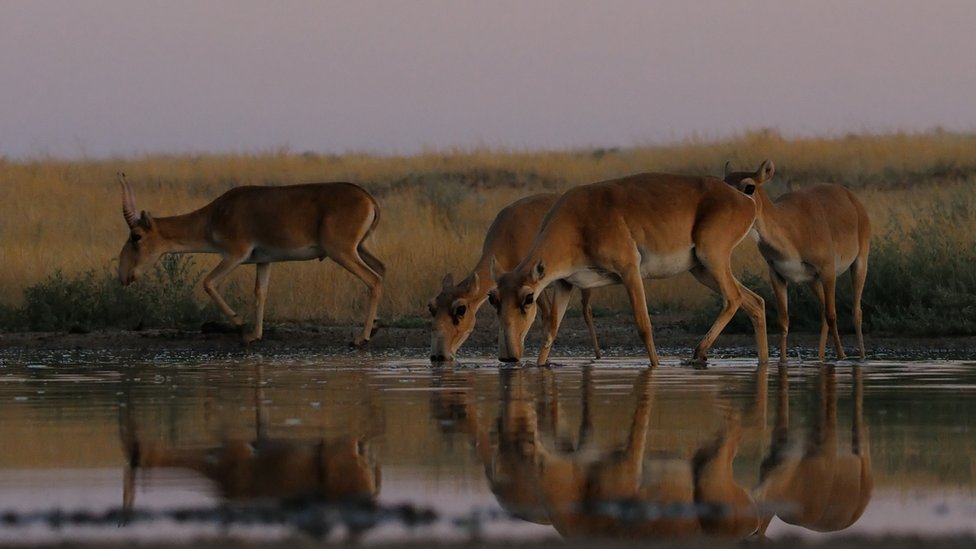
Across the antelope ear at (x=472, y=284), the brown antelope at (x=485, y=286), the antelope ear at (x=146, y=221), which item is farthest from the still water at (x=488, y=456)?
the antelope ear at (x=146, y=221)

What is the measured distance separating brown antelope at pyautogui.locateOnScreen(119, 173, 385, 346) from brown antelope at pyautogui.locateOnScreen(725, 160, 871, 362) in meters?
5.24

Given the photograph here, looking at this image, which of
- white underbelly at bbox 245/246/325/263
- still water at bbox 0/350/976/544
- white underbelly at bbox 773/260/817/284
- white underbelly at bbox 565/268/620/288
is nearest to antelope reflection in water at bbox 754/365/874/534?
still water at bbox 0/350/976/544

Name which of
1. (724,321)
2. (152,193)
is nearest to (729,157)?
(152,193)

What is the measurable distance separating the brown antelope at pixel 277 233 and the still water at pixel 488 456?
7577 mm

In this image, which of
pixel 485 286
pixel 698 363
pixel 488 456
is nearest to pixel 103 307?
pixel 485 286

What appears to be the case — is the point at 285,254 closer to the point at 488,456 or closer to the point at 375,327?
the point at 375,327

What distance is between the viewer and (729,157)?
44.0m

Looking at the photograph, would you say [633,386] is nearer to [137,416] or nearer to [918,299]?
[137,416]

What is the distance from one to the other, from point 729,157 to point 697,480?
123 ft

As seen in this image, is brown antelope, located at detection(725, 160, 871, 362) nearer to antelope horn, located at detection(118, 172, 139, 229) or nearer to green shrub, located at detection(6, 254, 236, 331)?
green shrub, located at detection(6, 254, 236, 331)

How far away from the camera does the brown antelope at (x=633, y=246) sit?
49.2ft

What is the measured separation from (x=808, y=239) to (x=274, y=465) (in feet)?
34.1

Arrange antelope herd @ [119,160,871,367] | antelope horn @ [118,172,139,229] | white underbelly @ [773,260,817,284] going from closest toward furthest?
antelope herd @ [119,160,871,367], white underbelly @ [773,260,817,284], antelope horn @ [118,172,139,229]

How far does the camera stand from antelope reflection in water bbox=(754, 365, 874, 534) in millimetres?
6266
